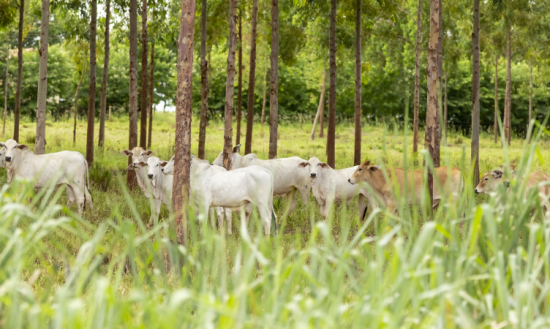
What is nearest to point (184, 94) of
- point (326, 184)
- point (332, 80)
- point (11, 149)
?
point (326, 184)

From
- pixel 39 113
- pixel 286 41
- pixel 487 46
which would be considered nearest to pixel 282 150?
pixel 286 41

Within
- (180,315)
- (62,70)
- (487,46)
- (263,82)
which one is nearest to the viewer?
(180,315)

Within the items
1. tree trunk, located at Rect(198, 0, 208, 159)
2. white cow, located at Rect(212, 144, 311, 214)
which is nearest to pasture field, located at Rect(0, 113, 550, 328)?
white cow, located at Rect(212, 144, 311, 214)

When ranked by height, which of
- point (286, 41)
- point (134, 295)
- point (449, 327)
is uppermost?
point (286, 41)

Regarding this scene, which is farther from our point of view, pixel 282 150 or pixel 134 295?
pixel 282 150

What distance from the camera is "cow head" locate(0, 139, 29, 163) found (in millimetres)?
9898

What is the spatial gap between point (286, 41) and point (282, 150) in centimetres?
620

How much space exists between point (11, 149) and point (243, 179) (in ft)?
14.2

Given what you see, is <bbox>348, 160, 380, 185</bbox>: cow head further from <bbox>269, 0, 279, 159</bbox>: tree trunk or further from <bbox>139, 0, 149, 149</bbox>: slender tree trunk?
<bbox>139, 0, 149, 149</bbox>: slender tree trunk

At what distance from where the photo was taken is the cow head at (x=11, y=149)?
9898mm

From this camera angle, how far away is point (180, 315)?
2613 mm

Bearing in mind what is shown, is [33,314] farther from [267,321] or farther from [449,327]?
[449,327]

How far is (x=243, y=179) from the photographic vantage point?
862 cm

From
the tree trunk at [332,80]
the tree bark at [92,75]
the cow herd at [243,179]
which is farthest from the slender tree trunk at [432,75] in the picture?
the tree bark at [92,75]
